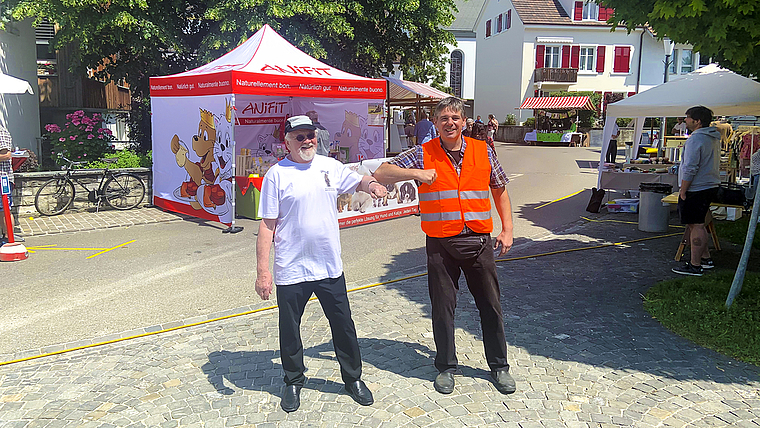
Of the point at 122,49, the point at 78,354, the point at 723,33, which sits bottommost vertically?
the point at 78,354

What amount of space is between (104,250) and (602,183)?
9216 mm

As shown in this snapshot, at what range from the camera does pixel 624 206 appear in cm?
1208

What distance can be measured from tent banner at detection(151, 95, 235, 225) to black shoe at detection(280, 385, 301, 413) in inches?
251

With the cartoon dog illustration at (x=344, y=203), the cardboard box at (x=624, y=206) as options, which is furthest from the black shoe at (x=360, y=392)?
the cardboard box at (x=624, y=206)

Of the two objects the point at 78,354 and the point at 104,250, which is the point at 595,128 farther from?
the point at 78,354

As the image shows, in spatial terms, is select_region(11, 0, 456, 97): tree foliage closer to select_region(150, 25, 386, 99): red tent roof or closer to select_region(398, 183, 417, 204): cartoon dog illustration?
select_region(150, 25, 386, 99): red tent roof

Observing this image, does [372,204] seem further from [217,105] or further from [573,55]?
[573,55]

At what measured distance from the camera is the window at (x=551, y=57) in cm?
A: 4222

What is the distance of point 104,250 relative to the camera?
858 centimetres

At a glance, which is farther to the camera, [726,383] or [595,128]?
[595,128]

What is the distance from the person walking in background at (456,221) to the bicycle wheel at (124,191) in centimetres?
896

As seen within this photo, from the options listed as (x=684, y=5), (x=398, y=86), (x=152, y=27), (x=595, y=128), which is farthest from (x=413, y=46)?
(x=595, y=128)

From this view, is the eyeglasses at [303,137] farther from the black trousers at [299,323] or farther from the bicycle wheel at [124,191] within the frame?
the bicycle wheel at [124,191]

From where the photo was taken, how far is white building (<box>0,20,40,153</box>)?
13.9 metres
